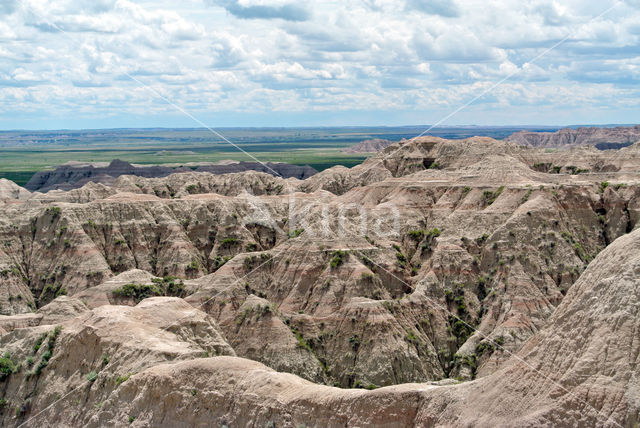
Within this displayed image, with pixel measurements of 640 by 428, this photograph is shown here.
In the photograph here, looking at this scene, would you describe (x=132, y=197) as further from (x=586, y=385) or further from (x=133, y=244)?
(x=586, y=385)

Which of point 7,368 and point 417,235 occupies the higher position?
point 417,235

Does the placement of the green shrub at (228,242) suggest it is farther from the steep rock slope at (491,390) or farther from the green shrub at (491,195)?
the steep rock slope at (491,390)

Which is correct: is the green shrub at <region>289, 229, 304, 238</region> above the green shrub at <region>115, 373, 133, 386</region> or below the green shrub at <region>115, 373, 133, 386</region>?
below

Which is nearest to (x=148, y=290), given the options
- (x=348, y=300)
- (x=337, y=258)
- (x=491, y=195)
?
(x=337, y=258)

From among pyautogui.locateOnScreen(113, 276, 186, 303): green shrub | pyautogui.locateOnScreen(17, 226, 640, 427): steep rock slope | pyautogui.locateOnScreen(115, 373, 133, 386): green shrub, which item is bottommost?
pyautogui.locateOnScreen(113, 276, 186, 303): green shrub

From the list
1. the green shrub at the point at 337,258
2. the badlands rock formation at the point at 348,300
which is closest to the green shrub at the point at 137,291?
the badlands rock formation at the point at 348,300

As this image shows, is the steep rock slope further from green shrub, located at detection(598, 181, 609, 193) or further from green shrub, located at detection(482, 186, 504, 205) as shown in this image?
green shrub, located at detection(598, 181, 609, 193)

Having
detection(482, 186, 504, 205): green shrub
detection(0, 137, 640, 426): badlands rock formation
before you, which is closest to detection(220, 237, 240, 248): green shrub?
detection(0, 137, 640, 426): badlands rock formation

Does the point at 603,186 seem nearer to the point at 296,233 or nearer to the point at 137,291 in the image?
the point at 296,233
